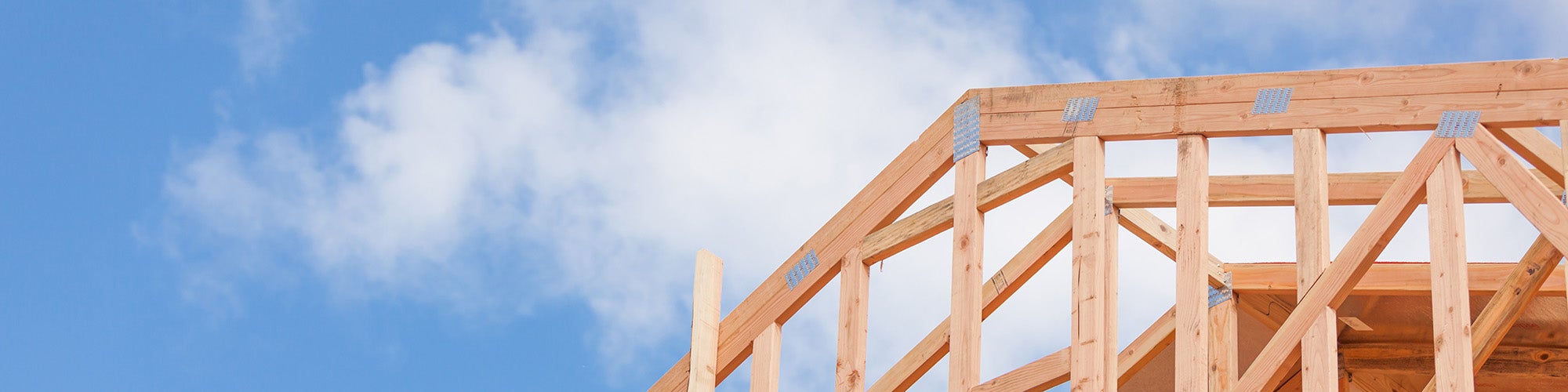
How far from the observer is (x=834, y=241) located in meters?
7.31

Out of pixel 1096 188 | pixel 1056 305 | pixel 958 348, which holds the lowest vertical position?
pixel 958 348

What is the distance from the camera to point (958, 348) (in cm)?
673

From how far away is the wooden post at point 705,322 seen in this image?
760 cm

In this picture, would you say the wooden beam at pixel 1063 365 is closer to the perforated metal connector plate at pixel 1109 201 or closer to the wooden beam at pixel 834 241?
the perforated metal connector plate at pixel 1109 201

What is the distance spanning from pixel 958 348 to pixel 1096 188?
0.83 metres

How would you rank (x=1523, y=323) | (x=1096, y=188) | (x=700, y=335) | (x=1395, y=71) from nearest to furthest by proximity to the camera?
(x=1395, y=71) < (x=1096, y=188) < (x=700, y=335) < (x=1523, y=323)

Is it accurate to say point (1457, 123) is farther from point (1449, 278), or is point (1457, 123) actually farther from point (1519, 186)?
point (1449, 278)

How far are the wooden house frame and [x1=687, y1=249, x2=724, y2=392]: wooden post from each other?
1 cm

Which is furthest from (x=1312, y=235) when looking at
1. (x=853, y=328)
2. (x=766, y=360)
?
(x=766, y=360)

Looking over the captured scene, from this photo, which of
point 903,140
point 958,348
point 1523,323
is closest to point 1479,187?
point 1523,323

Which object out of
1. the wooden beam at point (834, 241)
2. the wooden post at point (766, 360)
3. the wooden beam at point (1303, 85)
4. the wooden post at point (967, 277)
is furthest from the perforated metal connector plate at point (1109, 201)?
the wooden post at point (766, 360)

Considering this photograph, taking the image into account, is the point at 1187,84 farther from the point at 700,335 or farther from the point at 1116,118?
the point at 700,335

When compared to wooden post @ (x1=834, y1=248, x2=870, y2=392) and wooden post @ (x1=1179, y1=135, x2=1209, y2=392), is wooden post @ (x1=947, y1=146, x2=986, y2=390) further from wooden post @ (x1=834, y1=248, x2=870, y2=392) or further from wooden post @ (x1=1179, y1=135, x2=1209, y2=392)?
wooden post @ (x1=1179, y1=135, x2=1209, y2=392)

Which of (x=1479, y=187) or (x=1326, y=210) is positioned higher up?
(x=1479, y=187)
